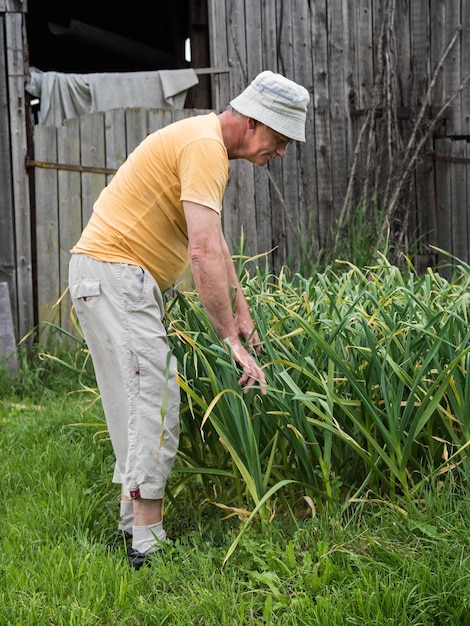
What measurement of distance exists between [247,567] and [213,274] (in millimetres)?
955

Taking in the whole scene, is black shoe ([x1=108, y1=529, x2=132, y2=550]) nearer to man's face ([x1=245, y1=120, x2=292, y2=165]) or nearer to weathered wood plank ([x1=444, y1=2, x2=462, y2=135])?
man's face ([x1=245, y1=120, x2=292, y2=165])

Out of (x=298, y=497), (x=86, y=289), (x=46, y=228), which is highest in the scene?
(x=46, y=228)

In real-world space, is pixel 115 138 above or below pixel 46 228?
above

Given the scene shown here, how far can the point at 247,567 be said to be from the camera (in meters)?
2.51

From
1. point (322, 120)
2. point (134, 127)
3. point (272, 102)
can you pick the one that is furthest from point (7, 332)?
point (272, 102)

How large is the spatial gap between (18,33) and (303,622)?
4947 millimetres

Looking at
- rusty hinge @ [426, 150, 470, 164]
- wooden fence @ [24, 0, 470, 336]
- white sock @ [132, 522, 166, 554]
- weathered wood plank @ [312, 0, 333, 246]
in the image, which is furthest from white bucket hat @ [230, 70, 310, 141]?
rusty hinge @ [426, 150, 470, 164]

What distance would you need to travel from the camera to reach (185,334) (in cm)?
291

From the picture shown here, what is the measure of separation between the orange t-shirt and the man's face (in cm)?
14

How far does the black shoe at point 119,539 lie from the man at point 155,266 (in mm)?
132

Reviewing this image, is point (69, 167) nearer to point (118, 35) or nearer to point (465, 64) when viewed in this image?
point (118, 35)

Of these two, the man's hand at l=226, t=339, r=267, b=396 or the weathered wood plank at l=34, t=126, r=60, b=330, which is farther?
the weathered wood plank at l=34, t=126, r=60, b=330

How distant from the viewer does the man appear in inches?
105

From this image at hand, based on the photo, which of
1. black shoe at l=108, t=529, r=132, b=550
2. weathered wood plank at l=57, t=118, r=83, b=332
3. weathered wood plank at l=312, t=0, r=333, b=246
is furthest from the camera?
weathered wood plank at l=312, t=0, r=333, b=246
